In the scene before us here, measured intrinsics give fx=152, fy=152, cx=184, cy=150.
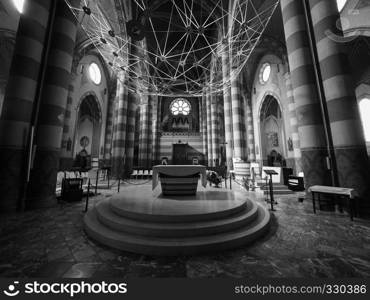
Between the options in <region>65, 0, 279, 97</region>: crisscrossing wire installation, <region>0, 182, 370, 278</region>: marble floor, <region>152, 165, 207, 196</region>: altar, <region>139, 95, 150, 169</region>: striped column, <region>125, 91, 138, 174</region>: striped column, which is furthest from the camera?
<region>139, 95, 150, 169</region>: striped column

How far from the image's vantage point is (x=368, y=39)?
11016 mm

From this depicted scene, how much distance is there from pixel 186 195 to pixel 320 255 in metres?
3.34

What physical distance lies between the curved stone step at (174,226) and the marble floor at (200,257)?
411mm

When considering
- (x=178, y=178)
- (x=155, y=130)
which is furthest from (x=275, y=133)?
(x=178, y=178)

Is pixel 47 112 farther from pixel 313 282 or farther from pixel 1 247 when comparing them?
pixel 313 282

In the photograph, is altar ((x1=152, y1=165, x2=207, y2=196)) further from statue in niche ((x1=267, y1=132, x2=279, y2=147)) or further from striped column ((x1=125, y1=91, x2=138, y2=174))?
statue in niche ((x1=267, y1=132, x2=279, y2=147))

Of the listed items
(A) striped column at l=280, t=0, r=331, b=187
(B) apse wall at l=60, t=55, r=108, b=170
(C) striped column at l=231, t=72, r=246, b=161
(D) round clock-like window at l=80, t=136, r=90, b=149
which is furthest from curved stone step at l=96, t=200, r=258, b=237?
(D) round clock-like window at l=80, t=136, r=90, b=149

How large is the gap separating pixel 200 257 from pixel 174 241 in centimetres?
49

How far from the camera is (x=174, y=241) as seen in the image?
8.55 ft

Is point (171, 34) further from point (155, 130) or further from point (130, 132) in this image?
point (130, 132)

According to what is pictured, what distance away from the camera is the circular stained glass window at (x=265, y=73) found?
15.2 metres

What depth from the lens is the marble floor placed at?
1998 mm

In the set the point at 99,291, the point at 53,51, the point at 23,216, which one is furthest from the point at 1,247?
the point at 53,51

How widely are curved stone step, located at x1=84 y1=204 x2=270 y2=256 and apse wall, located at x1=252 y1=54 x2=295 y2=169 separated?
43.7 ft
